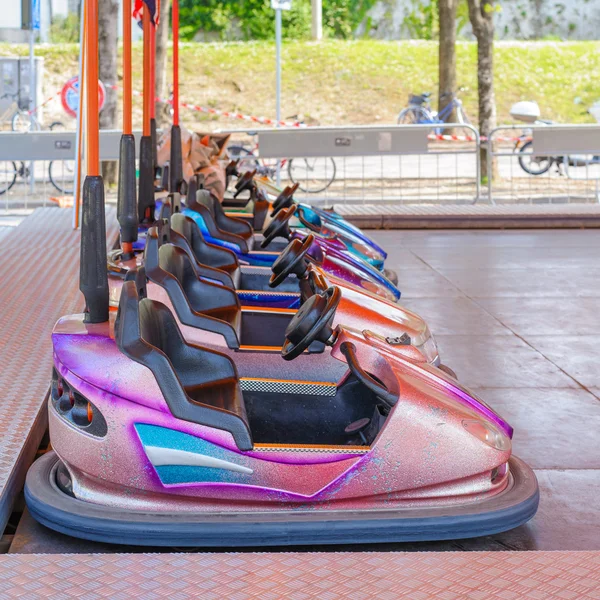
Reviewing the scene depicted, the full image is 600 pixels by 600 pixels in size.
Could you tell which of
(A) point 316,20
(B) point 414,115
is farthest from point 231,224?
(A) point 316,20

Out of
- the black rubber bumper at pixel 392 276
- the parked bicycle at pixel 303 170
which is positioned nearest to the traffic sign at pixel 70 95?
the parked bicycle at pixel 303 170

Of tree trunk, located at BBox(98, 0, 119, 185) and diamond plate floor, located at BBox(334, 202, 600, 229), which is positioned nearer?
diamond plate floor, located at BBox(334, 202, 600, 229)

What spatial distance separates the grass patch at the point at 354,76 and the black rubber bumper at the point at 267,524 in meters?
19.2

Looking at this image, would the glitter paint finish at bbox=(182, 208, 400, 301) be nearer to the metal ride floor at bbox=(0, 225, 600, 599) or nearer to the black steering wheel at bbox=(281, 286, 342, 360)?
the metal ride floor at bbox=(0, 225, 600, 599)

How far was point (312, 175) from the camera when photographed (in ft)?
42.8

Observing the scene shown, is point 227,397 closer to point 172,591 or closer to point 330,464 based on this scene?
point 330,464

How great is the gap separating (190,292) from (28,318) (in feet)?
3.61

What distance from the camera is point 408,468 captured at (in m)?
2.75

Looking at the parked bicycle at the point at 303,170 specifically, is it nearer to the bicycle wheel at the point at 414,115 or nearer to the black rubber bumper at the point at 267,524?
the bicycle wheel at the point at 414,115

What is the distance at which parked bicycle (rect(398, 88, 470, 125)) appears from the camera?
693 inches

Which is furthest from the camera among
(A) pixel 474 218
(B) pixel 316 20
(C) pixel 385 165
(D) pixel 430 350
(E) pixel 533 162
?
(B) pixel 316 20

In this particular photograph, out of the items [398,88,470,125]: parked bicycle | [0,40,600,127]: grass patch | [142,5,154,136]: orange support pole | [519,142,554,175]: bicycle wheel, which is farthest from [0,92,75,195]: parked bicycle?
[0,40,600,127]: grass patch

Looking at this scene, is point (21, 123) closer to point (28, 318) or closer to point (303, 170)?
point (303, 170)

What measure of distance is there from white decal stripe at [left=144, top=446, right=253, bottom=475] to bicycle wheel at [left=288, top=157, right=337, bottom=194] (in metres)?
8.92
